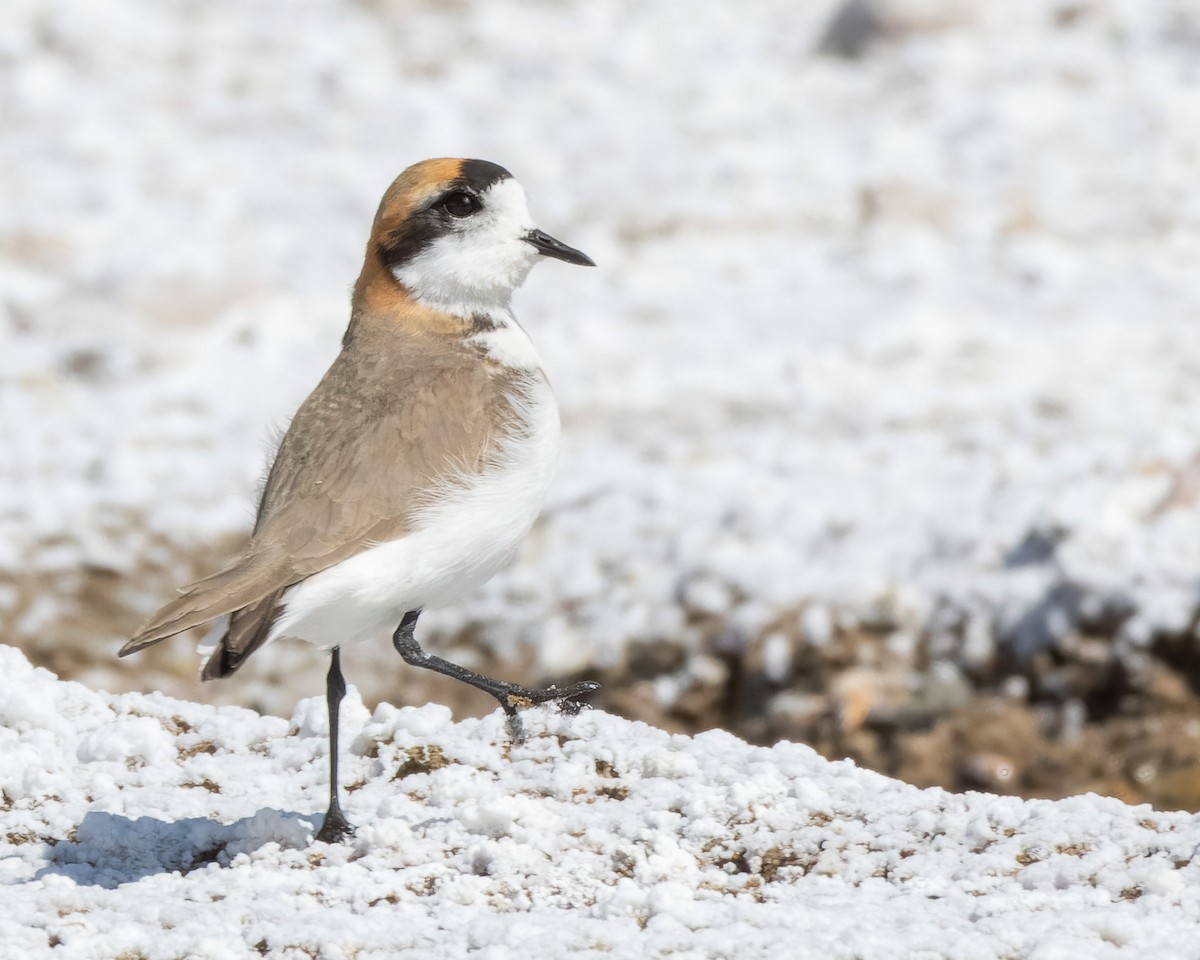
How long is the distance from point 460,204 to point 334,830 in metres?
1.66

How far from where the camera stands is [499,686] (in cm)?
420

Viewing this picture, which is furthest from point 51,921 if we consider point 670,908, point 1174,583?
point 1174,583

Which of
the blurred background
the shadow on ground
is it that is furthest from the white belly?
the blurred background

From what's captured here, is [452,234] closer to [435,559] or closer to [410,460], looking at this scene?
[410,460]

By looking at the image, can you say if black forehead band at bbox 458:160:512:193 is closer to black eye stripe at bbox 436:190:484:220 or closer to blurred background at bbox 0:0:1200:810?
black eye stripe at bbox 436:190:484:220

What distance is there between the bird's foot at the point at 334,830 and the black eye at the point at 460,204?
1587 millimetres

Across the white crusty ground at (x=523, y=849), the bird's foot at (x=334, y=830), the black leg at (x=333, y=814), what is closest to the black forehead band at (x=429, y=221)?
the black leg at (x=333, y=814)

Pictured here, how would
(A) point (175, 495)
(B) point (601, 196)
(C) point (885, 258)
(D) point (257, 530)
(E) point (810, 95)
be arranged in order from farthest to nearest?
(E) point (810, 95) < (B) point (601, 196) < (C) point (885, 258) < (A) point (175, 495) < (D) point (257, 530)

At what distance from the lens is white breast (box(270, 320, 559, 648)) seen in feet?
12.1

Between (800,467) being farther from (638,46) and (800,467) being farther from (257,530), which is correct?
(638,46)

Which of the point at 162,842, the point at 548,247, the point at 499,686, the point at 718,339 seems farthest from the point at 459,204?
the point at 718,339

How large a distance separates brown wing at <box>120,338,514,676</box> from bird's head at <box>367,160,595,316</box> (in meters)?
0.18

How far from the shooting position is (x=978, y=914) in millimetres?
3326

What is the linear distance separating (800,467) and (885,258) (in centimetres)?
259
